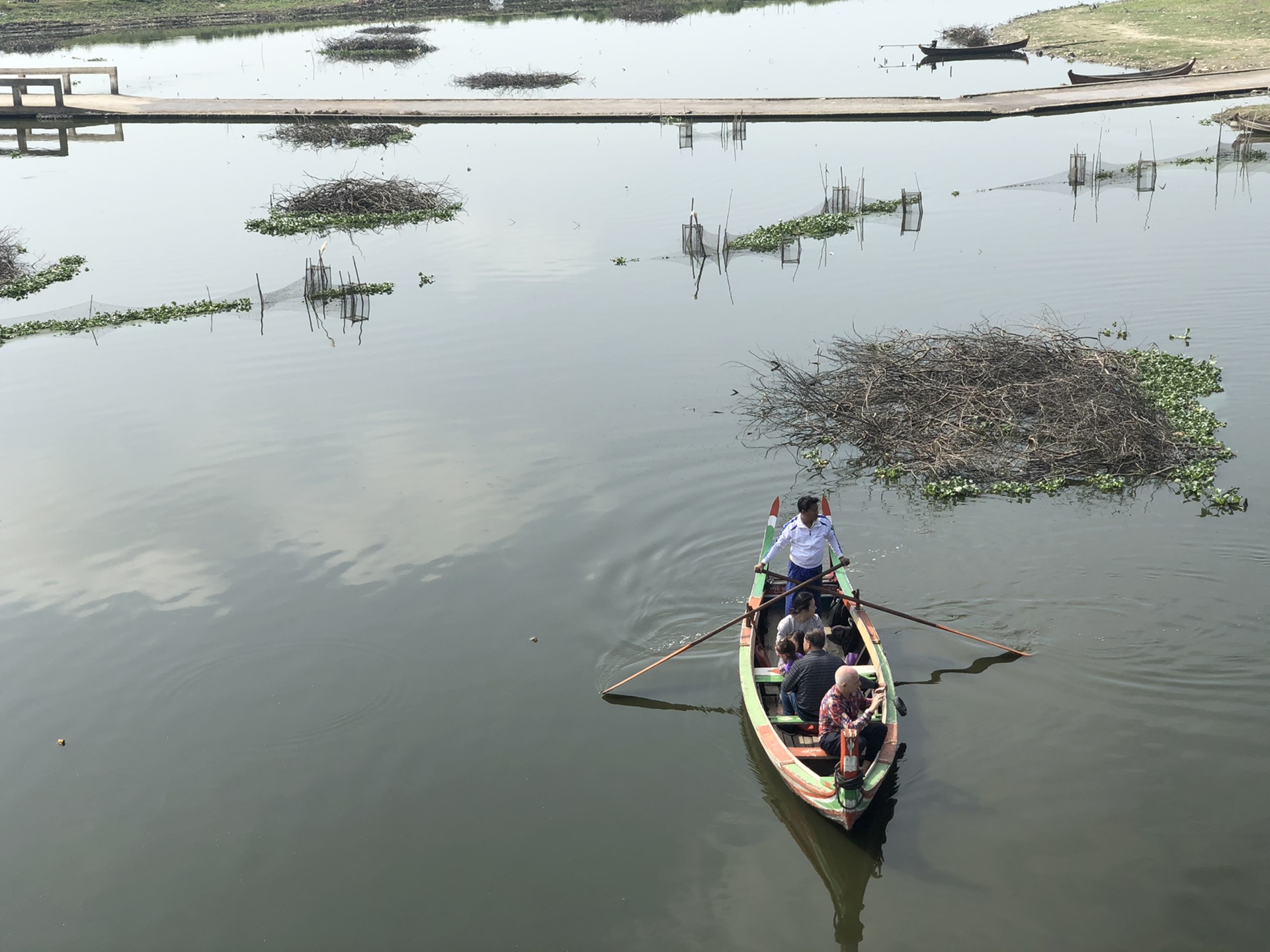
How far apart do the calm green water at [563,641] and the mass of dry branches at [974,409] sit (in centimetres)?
85

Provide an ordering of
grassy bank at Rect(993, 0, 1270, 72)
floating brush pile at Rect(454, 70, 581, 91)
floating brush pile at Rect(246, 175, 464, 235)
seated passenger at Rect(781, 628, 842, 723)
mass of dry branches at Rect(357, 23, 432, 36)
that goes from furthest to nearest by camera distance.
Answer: mass of dry branches at Rect(357, 23, 432, 36), floating brush pile at Rect(454, 70, 581, 91), grassy bank at Rect(993, 0, 1270, 72), floating brush pile at Rect(246, 175, 464, 235), seated passenger at Rect(781, 628, 842, 723)

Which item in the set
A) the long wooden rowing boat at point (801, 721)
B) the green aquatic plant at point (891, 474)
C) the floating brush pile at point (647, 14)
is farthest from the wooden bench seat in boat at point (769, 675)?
the floating brush pile at point (647, 14)

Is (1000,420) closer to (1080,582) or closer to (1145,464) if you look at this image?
(1145,464)

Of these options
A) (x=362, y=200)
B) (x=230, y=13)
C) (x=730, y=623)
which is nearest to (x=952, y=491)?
(x=730, y=623)

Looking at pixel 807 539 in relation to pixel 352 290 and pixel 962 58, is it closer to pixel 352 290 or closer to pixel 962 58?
pixel 352 290

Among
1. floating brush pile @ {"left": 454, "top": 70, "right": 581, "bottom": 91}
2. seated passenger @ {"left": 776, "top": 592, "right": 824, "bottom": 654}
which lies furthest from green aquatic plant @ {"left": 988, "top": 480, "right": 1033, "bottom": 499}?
floating brush pile @ {"left": 454, "top": 70, "right": 581, "bottom": 91}

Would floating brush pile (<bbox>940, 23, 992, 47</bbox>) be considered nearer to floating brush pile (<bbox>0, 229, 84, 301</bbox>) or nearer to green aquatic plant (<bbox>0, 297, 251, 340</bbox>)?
green aquatic plant (<bbox>0, 297, 251, 340</bbox>)

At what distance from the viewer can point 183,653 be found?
42.7 ft

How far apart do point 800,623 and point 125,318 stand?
18408 millimetres

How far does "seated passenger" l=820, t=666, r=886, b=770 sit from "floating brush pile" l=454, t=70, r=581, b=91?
4434 cm

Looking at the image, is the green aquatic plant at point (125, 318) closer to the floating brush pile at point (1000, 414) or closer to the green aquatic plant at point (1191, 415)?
the floating brush pile at point (1000, 414)

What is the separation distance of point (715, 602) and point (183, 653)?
21.8 feet

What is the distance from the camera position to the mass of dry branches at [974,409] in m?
15.9

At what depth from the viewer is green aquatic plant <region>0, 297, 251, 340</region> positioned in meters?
23.2
